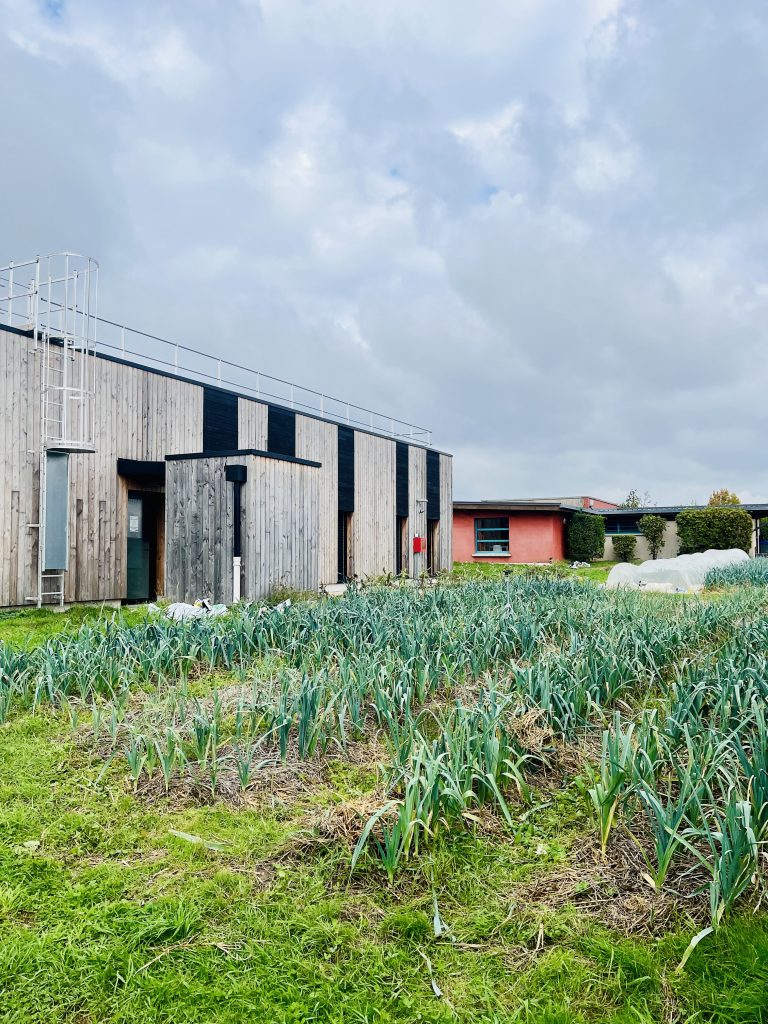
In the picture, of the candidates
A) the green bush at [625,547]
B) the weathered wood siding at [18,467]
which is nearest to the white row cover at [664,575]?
the weathered wood siding at [18,467]

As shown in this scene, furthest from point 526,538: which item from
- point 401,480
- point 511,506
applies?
point 401,480

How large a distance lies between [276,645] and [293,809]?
3072mm

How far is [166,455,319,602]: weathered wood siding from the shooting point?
12.2 m

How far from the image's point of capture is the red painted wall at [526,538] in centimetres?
2914

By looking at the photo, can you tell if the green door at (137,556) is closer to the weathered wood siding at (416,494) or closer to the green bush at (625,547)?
the weathered wood siding at (416,494)

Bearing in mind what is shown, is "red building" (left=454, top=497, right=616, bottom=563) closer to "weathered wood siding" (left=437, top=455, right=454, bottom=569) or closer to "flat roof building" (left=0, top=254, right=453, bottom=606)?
"weathered wood siding" (left=437, top=455, right=454, bottom=569)

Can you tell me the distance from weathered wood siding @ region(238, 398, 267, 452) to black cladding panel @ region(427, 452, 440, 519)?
8371 millimetres

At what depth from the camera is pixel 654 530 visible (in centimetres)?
3316

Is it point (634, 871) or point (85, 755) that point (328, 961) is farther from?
point (85, 755)

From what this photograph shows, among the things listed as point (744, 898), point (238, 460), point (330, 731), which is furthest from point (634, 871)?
point (238, 460)

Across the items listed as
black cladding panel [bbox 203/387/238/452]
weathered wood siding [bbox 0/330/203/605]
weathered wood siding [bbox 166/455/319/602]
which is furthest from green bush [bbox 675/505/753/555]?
weathered wood siding [bbox 0/330/203/605]

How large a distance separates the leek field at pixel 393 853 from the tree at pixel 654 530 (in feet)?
97.8

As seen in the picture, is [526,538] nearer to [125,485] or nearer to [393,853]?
[125,485]

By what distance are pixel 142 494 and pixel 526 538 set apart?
18.7 meters
